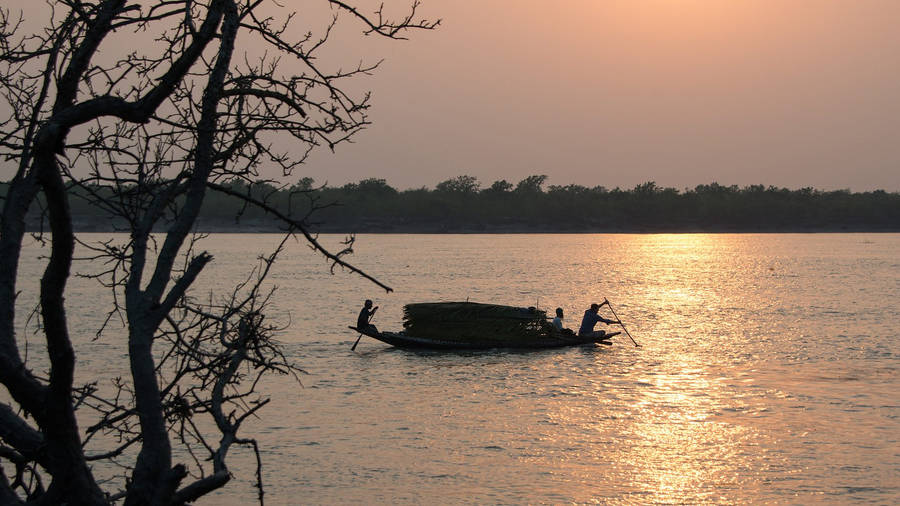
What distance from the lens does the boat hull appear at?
104ft

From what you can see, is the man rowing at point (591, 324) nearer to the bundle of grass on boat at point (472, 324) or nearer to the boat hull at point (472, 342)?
the boat hull at point (472, 342)

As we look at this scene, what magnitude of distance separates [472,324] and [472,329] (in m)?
0.18

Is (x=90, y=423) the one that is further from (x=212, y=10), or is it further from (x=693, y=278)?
(x=693, y=278)

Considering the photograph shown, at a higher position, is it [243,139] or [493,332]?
[243,139]

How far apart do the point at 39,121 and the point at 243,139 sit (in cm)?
123

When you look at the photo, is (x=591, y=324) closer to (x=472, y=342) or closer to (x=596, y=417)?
(x=472, y=342)

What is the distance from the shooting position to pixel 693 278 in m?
91.3

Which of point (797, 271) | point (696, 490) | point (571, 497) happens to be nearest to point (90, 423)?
point (571, 497)

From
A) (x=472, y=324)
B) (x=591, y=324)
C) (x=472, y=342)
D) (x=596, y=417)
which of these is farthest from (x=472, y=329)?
(x=596, y=417)

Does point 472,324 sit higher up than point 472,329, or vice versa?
point 472,324

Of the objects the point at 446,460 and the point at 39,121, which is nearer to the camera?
the point at 39,121

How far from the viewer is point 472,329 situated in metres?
32.2

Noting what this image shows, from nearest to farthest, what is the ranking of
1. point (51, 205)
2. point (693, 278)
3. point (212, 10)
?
point (51, 205) → point (212, 10) → point (693, 278)

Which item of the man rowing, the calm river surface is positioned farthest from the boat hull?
the calm river surface
